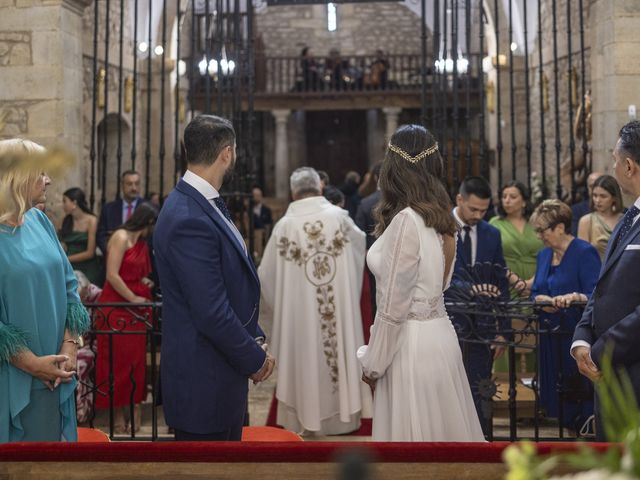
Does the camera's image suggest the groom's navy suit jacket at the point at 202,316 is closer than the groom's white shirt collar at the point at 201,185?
Yes

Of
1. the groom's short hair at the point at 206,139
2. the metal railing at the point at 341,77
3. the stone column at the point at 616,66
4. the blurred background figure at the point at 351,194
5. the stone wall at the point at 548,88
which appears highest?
the metal railing at the point at 341,77

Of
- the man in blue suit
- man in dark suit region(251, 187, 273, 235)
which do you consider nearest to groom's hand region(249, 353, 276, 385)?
the man in blue suit

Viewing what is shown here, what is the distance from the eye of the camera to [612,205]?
197 inches

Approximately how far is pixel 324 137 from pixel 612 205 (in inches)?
662

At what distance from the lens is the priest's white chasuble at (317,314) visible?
4977 millimetres

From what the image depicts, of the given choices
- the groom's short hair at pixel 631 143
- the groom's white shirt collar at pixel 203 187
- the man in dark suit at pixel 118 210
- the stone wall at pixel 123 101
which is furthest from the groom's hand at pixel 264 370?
the stone wall at pixel 123 101

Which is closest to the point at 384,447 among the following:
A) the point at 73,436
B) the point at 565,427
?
the point at 73,436

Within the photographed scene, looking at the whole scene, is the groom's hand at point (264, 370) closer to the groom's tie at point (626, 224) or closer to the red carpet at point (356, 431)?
the groom's tie at point (626, 224)

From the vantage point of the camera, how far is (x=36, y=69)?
5.62 metres

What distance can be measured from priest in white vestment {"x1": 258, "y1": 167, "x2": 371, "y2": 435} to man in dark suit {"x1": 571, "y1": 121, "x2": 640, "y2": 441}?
2447mm

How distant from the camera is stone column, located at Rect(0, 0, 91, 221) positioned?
221 inches

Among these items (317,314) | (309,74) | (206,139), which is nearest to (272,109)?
(309,74)

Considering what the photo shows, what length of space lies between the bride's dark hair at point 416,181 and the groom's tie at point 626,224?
53 centimetres

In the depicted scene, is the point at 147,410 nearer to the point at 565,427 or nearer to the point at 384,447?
the point at 565,427
